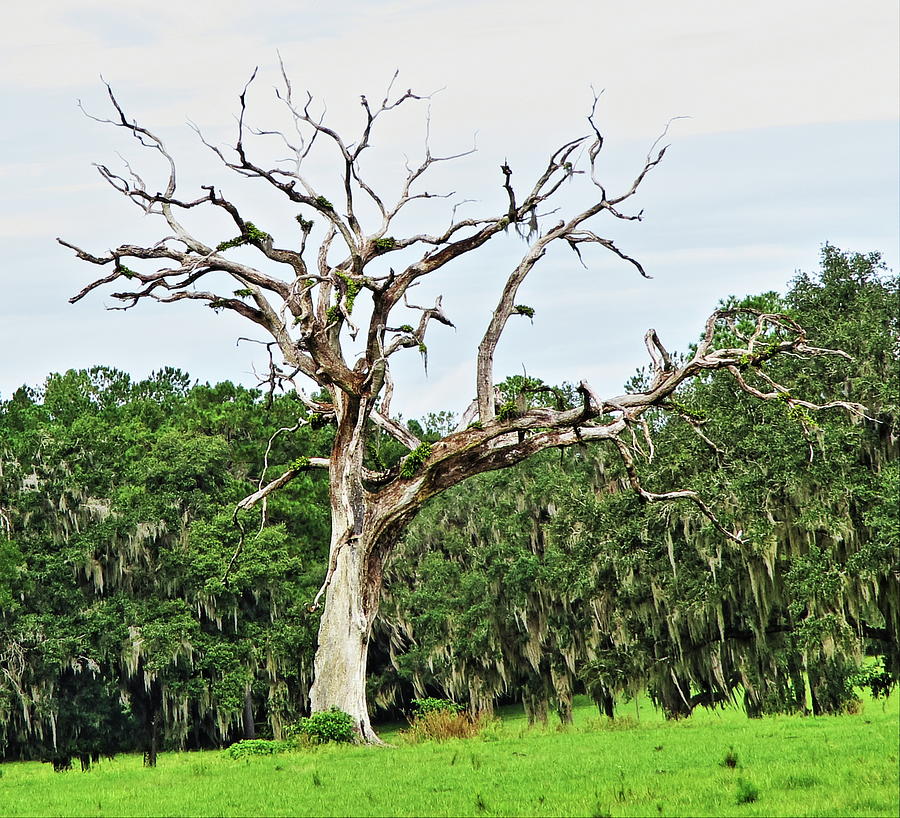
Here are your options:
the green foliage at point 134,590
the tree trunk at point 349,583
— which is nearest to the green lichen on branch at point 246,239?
the tree trunk at point 349,583

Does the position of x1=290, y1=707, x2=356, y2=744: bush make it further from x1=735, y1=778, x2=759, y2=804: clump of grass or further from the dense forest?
x1=735, y1=778, x2=759, y2=804: clump of grass

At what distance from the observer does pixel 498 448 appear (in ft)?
64.6

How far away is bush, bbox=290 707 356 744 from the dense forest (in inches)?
227

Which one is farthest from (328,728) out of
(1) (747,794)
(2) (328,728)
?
(1) (747,794)

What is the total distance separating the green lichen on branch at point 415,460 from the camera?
768 inches

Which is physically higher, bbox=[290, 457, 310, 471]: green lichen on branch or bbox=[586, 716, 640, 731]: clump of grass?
bbox=[290, 457, 310, 471]: green lichen on branch

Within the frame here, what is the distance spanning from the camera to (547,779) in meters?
11.3

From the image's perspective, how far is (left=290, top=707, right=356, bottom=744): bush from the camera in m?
18.0

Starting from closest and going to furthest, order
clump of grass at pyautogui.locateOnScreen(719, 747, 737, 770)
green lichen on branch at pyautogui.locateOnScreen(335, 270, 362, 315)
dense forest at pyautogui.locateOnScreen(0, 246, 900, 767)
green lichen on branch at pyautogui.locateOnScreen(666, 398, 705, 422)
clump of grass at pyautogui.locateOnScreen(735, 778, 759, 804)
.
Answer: clump of grass at pyautogui.locateOnScreen(735, 778, 759, 804) → clump of grass at pyautogui.locateOnScreen(719, 747, 737, 770) → green lichen on branch at pyautogui.locateOnScreen(335, 270, 362, 315) → green lichen on branch at pyautogui.locateOnScreen(666, 398, 705, 422) → dense forest at pyautogui.locateOnScreen(0, 246, 900, 767)

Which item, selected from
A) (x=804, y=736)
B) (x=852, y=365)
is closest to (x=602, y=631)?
(x=852, y=365)

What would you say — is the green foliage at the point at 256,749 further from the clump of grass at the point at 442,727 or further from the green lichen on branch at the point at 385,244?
the green lichen on branch at the point at 385,244

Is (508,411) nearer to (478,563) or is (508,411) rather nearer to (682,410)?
(682,410)

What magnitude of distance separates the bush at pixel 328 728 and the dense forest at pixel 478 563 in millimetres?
5768

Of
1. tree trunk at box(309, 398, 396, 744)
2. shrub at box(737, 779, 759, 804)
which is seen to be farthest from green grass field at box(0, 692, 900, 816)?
tree trunk at box(309, 398, 396, 744)
